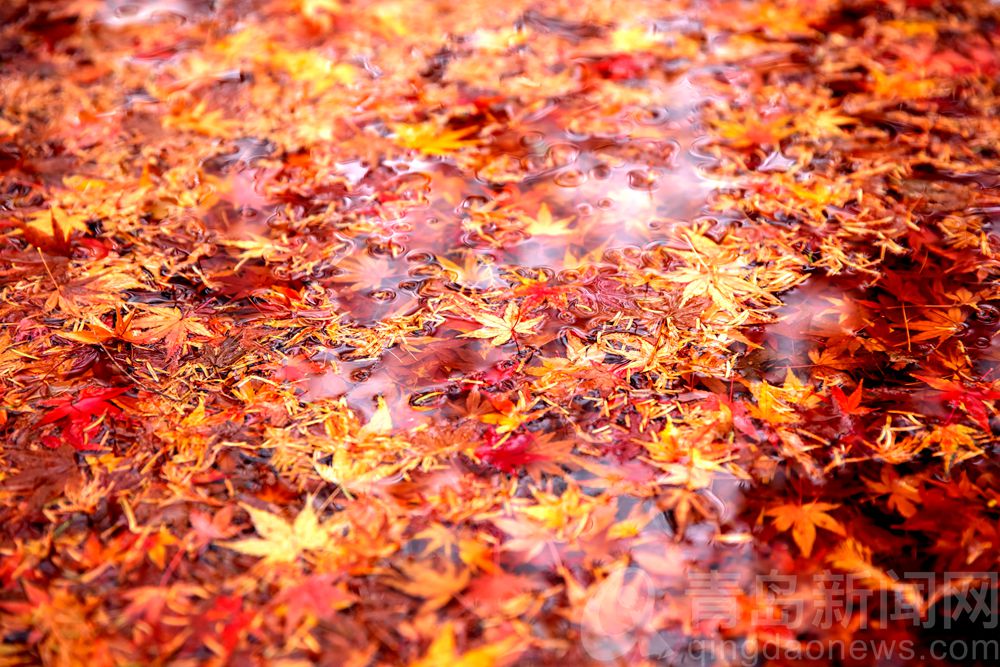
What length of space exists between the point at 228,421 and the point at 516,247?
54 centimetres

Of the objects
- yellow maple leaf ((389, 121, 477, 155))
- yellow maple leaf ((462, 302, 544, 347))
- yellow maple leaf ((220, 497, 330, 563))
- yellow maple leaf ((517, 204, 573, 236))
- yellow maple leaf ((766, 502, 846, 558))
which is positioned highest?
yellow maple leaf ((389, 121, 477, 155))

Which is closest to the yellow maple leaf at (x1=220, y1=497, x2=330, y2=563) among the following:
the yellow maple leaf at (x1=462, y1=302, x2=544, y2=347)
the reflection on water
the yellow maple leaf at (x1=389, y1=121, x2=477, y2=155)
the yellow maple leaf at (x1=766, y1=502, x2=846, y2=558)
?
the reflection on water

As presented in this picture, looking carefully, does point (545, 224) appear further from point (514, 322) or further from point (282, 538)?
point (282, 538)

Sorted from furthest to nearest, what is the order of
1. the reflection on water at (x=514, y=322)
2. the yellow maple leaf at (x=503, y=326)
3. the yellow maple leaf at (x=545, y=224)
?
the yellow maple leaf at (x=545, y=224), the yellow maple leaf at (x=503, y=326), the reflection on water at (x=514, y=322)

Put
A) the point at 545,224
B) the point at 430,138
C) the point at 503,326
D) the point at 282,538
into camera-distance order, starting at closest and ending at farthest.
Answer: the point at 282,538, the point at 503,326, the point at 545,224, the point at 430,138

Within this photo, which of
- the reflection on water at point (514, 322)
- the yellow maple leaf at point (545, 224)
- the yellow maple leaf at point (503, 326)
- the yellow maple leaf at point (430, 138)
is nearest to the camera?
the reflection on water at point (514, 322)

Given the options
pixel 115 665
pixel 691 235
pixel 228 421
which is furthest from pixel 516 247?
pixel 115 665

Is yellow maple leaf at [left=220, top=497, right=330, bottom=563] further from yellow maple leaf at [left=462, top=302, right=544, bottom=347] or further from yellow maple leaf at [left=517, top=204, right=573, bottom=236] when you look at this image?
yellow maple leaf at [left=517, top=204, right=573, bottom=236]

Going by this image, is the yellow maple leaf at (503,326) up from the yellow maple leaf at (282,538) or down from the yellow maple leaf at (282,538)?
up

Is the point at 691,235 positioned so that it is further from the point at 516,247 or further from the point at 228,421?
the point at 228,421

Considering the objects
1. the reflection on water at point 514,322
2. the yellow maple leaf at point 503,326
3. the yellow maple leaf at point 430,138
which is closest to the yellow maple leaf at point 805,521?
the reflection on water at point 514,322

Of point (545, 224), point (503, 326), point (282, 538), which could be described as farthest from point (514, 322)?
point (282, 538)

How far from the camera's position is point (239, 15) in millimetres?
1982

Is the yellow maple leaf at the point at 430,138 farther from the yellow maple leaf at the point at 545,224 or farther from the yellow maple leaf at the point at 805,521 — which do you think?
the yellow maple leaf at the point at 805,521
